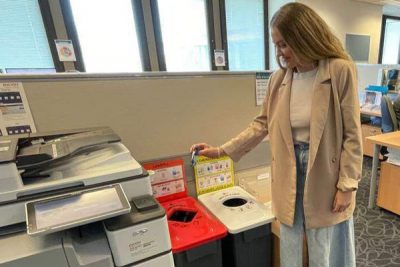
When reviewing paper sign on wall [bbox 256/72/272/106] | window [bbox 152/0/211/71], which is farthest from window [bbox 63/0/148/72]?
paper sign on wall [bbox 256/72/272/106]

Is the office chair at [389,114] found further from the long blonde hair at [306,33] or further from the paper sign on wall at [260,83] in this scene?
the long blonde hair at [306,33]

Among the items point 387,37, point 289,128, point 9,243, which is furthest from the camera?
point 387,37

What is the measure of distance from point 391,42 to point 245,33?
17.0 feet

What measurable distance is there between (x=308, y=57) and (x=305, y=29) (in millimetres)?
100

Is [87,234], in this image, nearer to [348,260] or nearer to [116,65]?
[348,260]

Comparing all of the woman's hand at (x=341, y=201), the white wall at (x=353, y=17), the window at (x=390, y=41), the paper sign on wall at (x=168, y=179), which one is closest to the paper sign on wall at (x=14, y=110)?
the paper sign on wall at (x=168, y=179)

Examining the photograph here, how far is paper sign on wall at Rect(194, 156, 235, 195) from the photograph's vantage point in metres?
1.44

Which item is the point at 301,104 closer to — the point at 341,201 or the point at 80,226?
the point at 341,201

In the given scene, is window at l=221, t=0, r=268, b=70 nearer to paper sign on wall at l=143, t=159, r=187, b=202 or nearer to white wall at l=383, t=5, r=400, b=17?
paper sign on wall at l=143, t=159, r=187, b=202

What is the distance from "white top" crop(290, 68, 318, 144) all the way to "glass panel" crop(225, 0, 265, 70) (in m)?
3.52

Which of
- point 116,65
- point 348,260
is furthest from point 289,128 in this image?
point 116,65

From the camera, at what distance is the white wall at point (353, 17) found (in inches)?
192

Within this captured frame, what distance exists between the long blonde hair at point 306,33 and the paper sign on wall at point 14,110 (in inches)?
41.8

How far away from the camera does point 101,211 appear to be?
68cm
